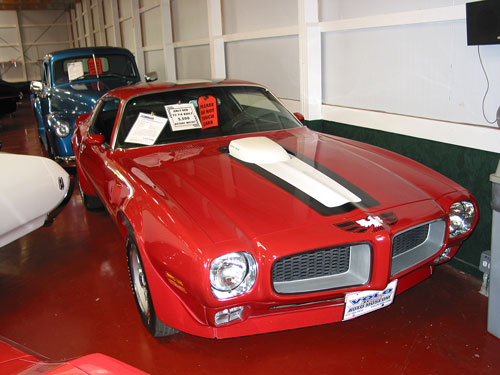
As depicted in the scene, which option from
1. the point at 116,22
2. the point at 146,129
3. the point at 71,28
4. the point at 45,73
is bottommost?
the point at 146,129

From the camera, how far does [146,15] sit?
10469mm

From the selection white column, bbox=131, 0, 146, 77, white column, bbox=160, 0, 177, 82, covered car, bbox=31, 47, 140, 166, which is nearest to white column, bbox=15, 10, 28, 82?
white column, bbox=131, 0, 146, 77

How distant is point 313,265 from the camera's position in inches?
85.7

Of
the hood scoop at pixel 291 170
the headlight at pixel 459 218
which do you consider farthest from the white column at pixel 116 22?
the headlight at pixel 459 218

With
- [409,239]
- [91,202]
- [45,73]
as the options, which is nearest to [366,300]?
[409,239]

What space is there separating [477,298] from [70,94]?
5492 millimetres

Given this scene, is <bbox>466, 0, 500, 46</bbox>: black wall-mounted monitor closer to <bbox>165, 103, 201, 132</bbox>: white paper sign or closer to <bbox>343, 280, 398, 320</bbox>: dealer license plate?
<bbox>343, 280, 398, 320</bbox>: dealer license plate

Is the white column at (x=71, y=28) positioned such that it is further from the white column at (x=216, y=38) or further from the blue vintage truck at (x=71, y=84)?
the white column at (x=216, y=38)

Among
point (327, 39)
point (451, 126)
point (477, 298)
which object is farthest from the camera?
point (327, 39)

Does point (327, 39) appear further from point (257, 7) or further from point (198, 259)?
point (198, 259)

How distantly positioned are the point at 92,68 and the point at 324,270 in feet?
19.0

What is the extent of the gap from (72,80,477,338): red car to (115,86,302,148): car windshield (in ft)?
0.03

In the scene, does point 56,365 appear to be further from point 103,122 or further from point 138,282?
point 103,122

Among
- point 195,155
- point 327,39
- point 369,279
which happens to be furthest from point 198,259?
point 327,39
